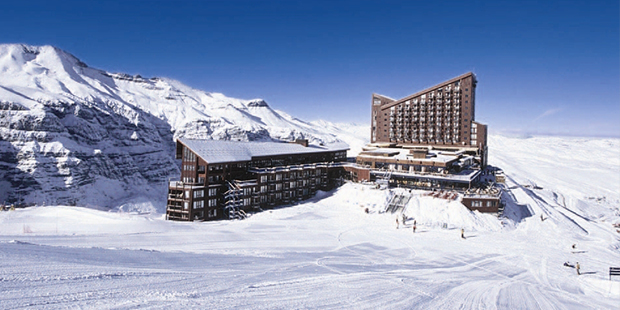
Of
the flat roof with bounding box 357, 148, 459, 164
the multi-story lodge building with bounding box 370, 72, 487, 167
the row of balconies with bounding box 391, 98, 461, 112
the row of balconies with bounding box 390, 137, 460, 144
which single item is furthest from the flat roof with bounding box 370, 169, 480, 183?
the row of balconies with bounding box 391, 98, 461, 112

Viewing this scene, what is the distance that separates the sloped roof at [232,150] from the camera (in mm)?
51156

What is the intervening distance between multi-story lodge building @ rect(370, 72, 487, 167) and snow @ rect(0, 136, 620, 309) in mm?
27346

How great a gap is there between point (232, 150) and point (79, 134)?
106m

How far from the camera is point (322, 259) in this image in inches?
926

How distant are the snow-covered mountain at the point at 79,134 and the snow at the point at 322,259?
84.7m

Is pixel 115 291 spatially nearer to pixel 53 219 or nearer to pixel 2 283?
pixel 2 283

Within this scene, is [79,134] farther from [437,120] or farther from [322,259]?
[322,259]

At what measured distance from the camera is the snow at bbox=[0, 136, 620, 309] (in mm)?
12244

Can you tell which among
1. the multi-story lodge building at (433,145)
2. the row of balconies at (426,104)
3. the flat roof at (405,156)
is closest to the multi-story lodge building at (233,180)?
the flat roof at (405,156)

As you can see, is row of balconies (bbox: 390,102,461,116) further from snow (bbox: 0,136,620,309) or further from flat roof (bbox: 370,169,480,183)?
snow (bbox: 0,136,620,309)

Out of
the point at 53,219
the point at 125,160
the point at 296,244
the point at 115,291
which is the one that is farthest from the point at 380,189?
the point at 125,160

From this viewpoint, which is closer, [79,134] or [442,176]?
[442,176]

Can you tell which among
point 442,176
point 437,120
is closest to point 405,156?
point 442,176

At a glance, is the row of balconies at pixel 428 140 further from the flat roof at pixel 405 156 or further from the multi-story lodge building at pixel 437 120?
the flat roof at pixel 405 156
